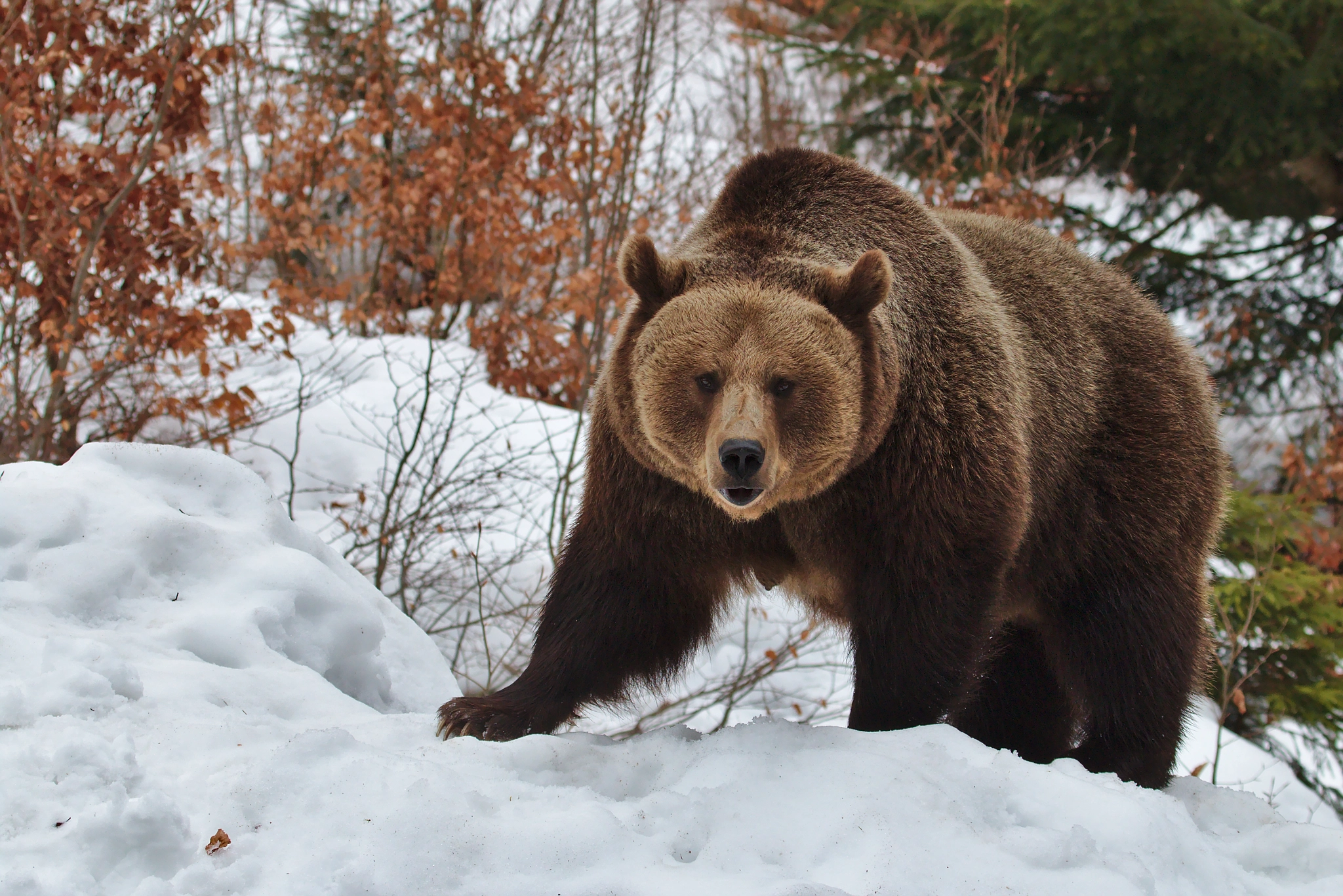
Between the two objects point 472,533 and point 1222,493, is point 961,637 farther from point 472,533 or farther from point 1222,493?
point 472,533

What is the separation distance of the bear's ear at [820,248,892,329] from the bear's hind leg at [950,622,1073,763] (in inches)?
70.4

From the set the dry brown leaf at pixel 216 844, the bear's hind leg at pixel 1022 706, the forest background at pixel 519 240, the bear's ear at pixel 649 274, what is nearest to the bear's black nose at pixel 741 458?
the bear's ear at pixel 649 274

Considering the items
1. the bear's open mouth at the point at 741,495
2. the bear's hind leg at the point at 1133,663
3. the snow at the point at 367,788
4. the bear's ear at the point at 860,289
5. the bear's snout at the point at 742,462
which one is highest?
the bear's ear at the point at 860,289

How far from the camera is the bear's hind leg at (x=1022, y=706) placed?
459cm

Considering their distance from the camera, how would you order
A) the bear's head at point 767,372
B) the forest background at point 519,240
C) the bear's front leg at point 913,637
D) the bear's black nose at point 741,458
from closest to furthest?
the bear's black nose at point 741,458 → the bear's head at point 767,372 → the bear's front leg at point 913,637 → the forest background at point 519,240

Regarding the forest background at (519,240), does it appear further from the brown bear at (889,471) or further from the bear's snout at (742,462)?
the bear's snout at (742,462)

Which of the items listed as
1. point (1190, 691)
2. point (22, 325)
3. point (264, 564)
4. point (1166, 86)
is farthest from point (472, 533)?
point (1166, 86)

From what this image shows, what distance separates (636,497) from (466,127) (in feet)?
21.0

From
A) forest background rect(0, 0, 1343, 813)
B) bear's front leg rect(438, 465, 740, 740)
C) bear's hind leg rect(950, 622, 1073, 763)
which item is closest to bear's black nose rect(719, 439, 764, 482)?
bear's front leg rect(438, 465, 740, 740)

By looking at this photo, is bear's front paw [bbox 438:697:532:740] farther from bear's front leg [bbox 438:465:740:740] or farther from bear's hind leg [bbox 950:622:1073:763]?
bear's hind leg [bbox 950:622:1073:763]

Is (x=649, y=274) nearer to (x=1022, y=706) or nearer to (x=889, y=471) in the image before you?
(x=889, y=471)

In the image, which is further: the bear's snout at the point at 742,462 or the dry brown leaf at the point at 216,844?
the bear's snout at the point at 742,462

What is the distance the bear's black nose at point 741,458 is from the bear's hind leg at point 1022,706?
2.01m

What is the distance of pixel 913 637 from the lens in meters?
3.33
